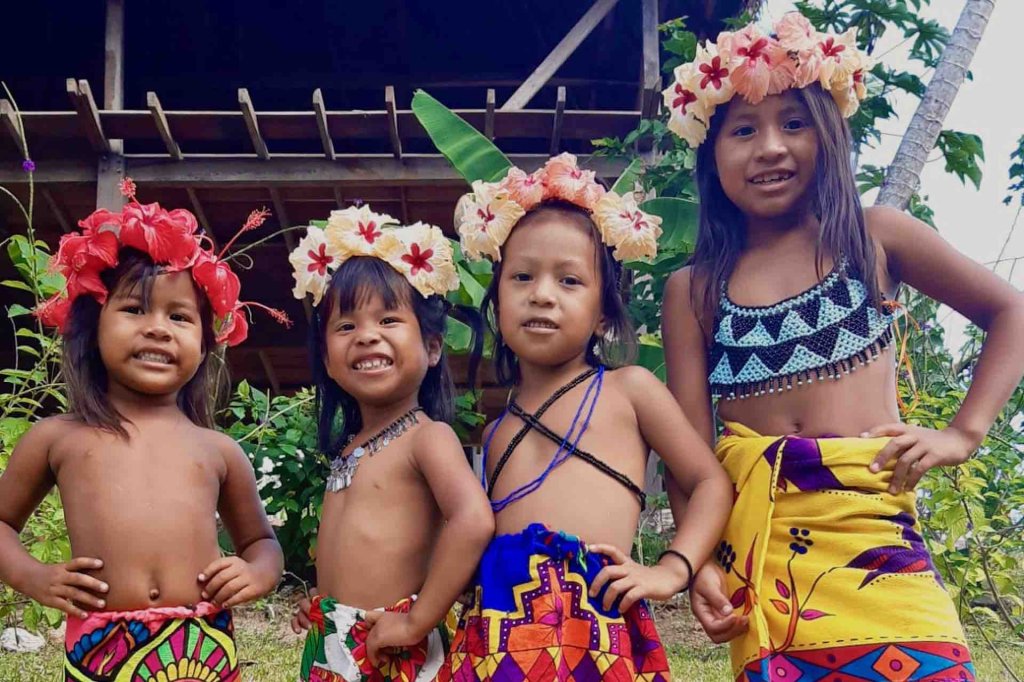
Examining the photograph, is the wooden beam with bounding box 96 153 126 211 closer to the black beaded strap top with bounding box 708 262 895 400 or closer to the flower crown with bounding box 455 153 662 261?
the flower crown with bounding box 455 153 662 261

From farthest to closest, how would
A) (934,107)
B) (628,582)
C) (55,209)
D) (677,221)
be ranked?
(55,209)
(677,221)
(934,107)
(628,582)

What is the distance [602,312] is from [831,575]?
750 mm

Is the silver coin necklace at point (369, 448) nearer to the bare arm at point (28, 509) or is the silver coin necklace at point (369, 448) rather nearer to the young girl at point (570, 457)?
the young girl at point (570, 457)

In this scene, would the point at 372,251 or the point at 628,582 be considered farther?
the point at 372,251

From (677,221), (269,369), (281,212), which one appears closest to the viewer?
(677,221)

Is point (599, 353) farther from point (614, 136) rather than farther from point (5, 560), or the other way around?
point (614, 136)

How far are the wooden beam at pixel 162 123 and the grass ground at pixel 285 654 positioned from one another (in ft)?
8.84

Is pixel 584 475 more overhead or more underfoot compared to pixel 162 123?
more underfoot

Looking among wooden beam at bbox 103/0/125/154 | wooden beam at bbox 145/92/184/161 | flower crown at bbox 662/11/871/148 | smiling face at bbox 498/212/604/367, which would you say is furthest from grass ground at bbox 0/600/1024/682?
wooden beam at bbox 103/0/125/154

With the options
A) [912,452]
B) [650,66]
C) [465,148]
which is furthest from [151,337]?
[650,66]

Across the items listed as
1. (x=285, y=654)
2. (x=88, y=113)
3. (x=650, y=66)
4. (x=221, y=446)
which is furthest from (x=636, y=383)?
(x=88, y=113)

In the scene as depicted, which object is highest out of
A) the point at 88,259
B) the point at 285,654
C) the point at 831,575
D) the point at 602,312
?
the point at 88,259

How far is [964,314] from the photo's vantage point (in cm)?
204

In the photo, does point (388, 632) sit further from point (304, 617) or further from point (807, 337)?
point (807, 337)
